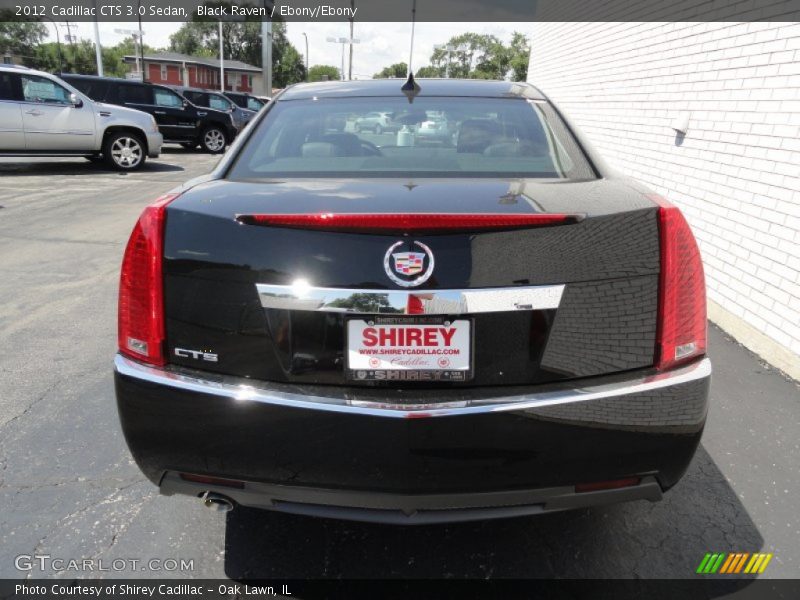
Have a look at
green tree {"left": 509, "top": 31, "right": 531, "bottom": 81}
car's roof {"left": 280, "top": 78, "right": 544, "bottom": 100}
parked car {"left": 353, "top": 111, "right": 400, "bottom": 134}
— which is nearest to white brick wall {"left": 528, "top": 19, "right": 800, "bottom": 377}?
car's roof {"left": 280, "top": 78, "right": 544, "bottom": 100}

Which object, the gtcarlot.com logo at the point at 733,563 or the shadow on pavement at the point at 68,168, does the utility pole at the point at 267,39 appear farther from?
the gtcarlot.com logo at the point at 733,563

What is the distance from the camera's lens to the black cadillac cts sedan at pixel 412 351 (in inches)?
64.1

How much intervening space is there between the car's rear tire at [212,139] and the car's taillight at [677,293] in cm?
1807

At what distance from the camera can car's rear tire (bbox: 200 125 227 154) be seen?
1794cm

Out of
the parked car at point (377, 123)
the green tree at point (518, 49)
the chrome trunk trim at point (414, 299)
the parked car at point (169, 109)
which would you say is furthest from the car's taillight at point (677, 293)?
the green tree at point (518, 49)

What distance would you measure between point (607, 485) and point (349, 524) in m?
1.07

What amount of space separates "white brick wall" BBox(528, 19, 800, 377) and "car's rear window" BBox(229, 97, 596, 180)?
2.19 m

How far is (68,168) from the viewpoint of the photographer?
44.0 ft

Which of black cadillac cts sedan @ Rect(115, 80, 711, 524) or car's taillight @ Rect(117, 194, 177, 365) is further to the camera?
car's taillight @ Rect(117, 194, 177, 365)

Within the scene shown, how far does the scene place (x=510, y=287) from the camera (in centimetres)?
162

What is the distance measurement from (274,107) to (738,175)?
11.5 ft

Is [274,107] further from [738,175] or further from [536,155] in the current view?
[738,175]

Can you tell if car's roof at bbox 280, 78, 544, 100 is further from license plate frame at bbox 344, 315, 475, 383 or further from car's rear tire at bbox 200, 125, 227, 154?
car's rear tire at bbox 200, 125, 227, 154

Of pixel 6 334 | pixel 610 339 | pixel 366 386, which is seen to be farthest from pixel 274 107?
pixel 6 334
